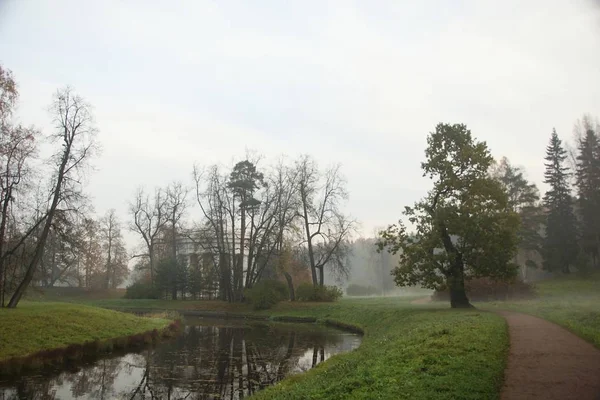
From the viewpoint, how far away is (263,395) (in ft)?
36.3

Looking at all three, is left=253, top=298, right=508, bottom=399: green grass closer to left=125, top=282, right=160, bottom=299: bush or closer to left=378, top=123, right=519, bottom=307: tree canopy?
left=378, top=123, right=519, bottom=307: tree canopy

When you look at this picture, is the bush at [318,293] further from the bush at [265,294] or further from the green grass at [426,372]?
the green grass at [426,372]

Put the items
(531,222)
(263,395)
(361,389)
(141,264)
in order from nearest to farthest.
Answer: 1. (361,389)
2. (263,395)
3. (531,222)
4. (141,264)

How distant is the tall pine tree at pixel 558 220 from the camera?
140 ft

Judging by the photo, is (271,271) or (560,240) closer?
(560,240)

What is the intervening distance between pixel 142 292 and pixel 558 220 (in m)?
50.8

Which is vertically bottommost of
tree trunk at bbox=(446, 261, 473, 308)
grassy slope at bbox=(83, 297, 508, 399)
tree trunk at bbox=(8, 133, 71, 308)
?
grassy slope at bbox=(83, 297, 508, 399)

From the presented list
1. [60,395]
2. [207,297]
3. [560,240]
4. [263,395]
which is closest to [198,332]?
[60,395]

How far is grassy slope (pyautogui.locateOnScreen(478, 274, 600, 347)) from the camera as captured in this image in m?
15.2

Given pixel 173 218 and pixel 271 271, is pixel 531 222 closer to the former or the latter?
pixel 271 271

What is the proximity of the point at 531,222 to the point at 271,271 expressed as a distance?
3102 cm

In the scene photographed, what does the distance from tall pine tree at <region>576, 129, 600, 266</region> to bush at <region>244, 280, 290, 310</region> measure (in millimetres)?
32466

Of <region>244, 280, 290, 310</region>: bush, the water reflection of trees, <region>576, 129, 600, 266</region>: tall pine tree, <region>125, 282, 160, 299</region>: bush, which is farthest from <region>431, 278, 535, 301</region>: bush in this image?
<region>125, 282, 160, 299</region>: bush

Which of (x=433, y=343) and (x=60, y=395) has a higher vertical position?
(x=433, y=343)
